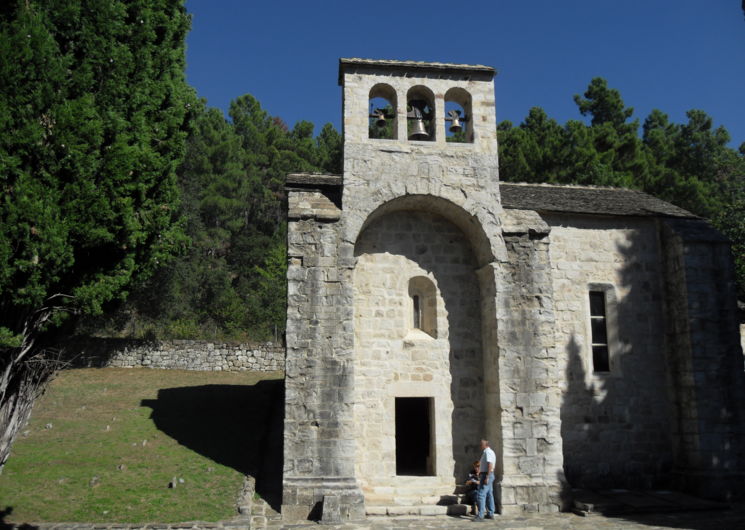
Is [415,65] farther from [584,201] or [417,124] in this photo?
[584,201]

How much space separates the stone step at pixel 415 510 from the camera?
10359mm

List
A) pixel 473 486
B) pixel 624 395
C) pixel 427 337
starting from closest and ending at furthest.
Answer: pixel 473 486 → pixel 427 337 → pixel 624 395

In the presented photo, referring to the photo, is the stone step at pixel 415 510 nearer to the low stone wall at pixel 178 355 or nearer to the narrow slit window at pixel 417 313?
the narrow slit window at pixel 417 313

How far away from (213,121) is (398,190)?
2902 centimetres

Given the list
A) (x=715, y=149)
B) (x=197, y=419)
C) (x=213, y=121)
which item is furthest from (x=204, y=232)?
(x=715, y=149)

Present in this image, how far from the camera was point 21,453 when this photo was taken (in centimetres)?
1167

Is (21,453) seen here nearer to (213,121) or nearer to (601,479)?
(601,479)

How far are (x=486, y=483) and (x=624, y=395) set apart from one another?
4.46m

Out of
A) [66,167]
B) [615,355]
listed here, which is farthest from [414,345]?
[66,167]

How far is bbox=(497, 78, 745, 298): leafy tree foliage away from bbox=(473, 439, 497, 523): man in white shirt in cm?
1582

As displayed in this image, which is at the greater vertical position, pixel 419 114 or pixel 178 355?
pixel 419 114

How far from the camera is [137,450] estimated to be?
12.1m

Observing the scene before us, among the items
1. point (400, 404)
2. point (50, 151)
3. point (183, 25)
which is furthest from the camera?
point (400, 404)

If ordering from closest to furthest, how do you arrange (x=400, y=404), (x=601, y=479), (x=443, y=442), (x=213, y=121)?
(x=443, y=442) → (x=601, y=479) → (x=400, y=404) → (x=213, y=121)
